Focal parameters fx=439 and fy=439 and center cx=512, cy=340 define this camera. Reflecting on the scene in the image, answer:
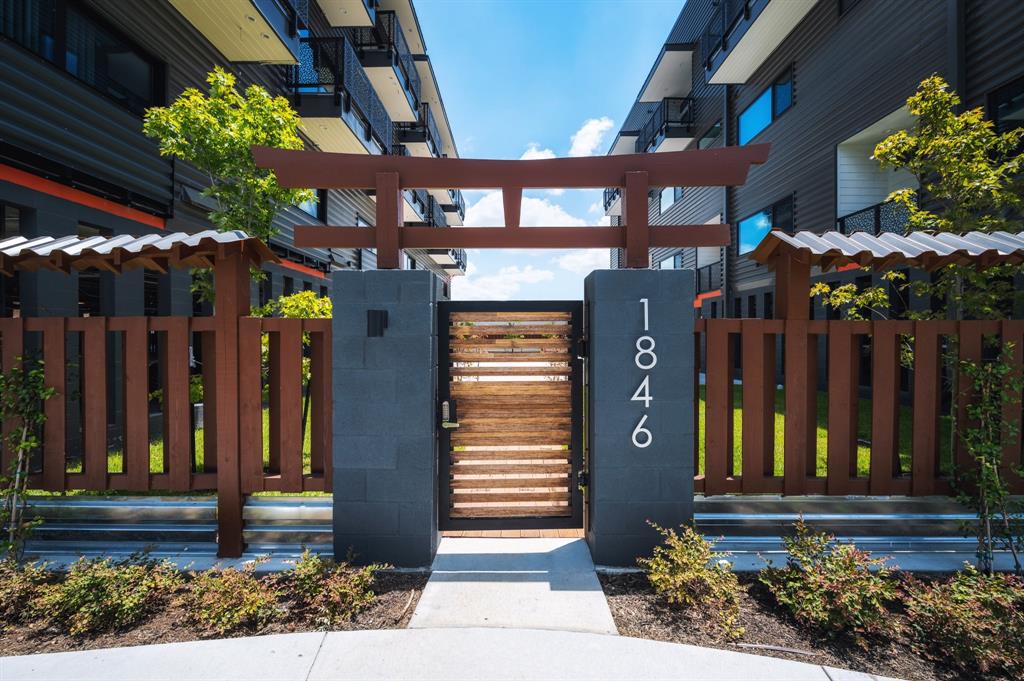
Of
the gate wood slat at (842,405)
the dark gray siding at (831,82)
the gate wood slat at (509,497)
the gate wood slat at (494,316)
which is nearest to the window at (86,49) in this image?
the gate wood slat at (494,316)

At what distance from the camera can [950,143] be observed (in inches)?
221

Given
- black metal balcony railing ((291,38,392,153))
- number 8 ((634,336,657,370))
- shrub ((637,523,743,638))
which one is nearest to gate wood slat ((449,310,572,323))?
number 8 ((634,336,657,370))

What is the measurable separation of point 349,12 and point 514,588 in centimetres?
1805

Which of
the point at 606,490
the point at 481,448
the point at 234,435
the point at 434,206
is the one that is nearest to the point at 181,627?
the point at 234,435

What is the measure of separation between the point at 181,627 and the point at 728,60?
781 inches

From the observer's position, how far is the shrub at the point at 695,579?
10.5 feet

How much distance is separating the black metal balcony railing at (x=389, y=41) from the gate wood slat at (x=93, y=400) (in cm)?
1588

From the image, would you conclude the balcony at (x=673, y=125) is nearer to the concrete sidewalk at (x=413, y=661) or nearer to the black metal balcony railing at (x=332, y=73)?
the black metal balcony railing at (x=332, y=73)

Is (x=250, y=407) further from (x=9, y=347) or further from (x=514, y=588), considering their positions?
(x=514, y=588)

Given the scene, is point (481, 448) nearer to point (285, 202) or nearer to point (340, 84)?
point (285, 202)

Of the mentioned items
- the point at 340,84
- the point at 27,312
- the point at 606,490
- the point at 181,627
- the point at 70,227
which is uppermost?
the point at 340,84

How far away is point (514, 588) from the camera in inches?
142

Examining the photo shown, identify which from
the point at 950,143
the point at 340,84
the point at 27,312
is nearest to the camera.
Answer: the point at 950,143

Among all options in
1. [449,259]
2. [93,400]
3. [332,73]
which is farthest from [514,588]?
[449,259]
